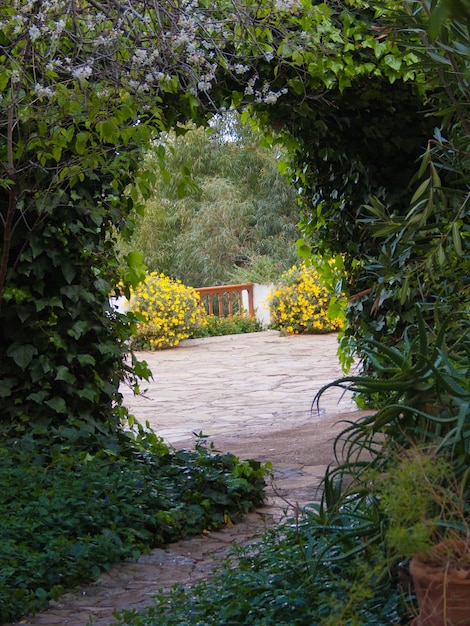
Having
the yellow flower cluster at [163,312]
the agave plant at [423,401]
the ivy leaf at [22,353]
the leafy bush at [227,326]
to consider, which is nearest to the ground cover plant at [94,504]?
the ivy leaf at [22,353]

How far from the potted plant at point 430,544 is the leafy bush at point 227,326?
12614 mm

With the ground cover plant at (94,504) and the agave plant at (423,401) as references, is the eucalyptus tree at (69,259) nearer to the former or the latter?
the ground cover plant at (94,504)

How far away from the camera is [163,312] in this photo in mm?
13320

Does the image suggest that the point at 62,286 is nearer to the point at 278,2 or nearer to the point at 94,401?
the point at 94,401

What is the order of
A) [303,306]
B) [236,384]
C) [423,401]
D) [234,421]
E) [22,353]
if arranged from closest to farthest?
[423,401] < [22,353] < [234,421] < [236,384] < [303,306]

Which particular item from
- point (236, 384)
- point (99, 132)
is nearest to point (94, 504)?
point (99, 132)

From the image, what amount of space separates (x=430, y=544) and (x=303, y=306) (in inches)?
496

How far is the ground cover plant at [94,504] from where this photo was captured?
3205 millimetres

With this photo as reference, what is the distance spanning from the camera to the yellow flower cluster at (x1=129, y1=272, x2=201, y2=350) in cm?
1327

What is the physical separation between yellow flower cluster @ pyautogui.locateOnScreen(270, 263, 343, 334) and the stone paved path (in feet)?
1.17

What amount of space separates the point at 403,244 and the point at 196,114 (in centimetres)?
233

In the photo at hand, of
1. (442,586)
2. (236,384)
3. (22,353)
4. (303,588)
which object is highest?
(22,353)

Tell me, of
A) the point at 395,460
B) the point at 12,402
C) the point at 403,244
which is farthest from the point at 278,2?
the point at 12,402

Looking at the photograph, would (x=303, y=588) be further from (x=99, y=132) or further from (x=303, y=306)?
(x=303, y=306)
